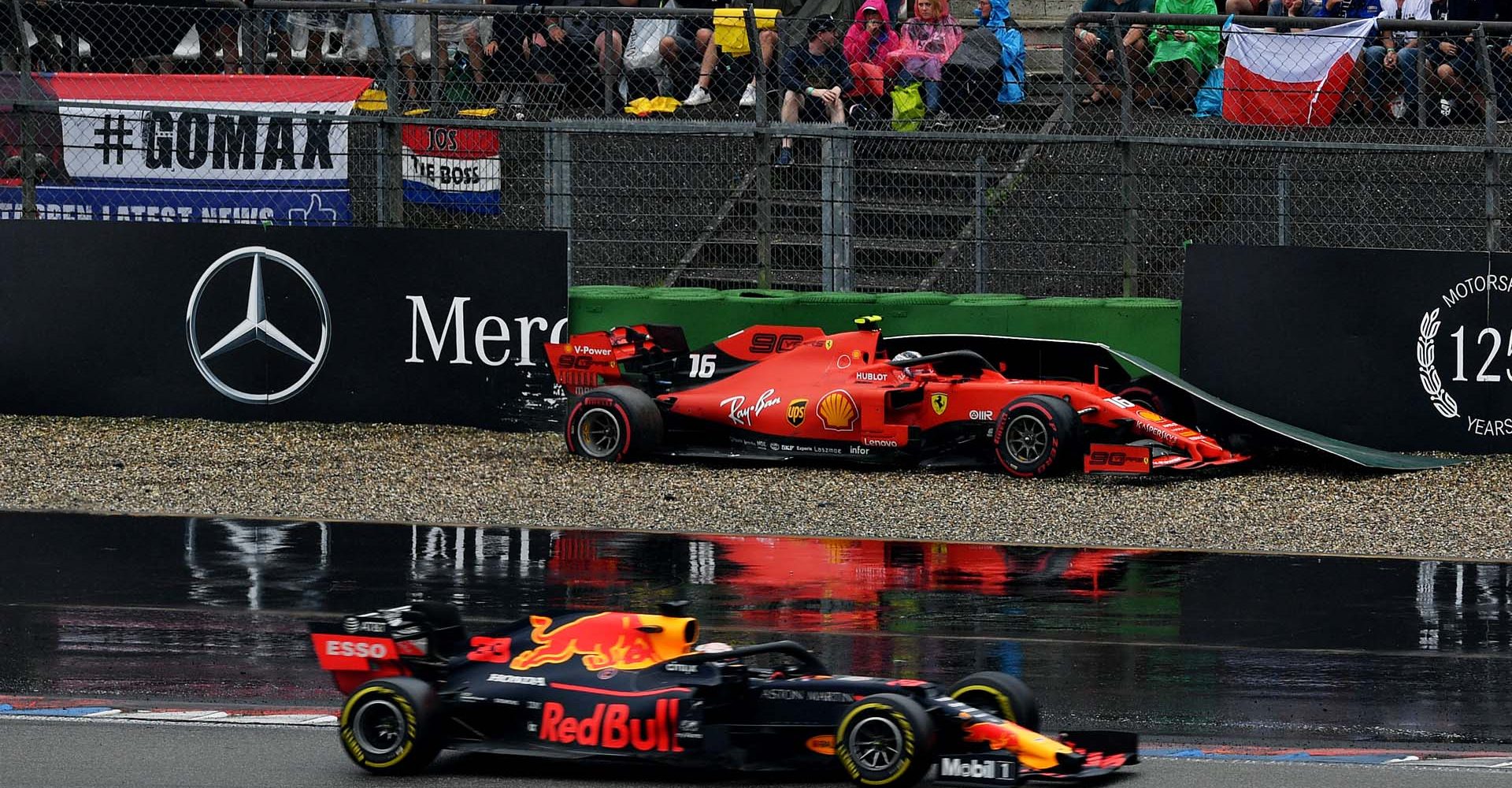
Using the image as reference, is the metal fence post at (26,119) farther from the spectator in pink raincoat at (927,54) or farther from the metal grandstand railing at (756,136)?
the spectator in pink raincoat at (927,54)

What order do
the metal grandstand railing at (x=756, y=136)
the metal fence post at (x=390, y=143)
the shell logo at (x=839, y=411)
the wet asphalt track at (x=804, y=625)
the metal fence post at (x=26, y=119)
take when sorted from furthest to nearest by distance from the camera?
the metal fence post at (x=26, y=119)
the metal fence post at (x=390, y=143)
the metal grandstand railing at (x=756, y=136)
the shell logo at (x=839, y=411)
the wet asphalt track at (x=804, y=625)

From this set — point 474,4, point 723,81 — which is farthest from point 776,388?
point 474,4

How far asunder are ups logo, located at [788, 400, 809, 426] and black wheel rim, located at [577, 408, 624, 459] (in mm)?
1176

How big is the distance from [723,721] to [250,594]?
3.85 meters

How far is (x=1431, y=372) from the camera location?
13102mm

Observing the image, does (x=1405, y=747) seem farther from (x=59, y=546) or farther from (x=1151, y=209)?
(x=1151, y=209)

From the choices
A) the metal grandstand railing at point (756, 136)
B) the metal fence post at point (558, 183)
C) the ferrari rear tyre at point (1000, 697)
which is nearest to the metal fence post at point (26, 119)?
the metal grandstand railing at point (756, 136)

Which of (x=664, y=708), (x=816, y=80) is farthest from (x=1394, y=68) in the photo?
(x=664, y=708)

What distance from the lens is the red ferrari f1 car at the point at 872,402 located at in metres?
12.4

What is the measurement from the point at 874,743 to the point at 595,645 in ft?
3.27

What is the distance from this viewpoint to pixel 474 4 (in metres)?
14.2

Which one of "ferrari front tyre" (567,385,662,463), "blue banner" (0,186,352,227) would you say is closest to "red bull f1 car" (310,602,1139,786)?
"ferrari front tyre" (567,385,662,463)

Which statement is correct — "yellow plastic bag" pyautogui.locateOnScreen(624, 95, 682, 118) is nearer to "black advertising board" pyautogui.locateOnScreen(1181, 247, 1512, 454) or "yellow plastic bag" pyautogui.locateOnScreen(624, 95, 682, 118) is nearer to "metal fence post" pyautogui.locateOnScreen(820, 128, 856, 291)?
"metal fence post" pyautogui.locateOnScreen(820, 128, 856, 291)

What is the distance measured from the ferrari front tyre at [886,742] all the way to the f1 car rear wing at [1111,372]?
7.43 meters
